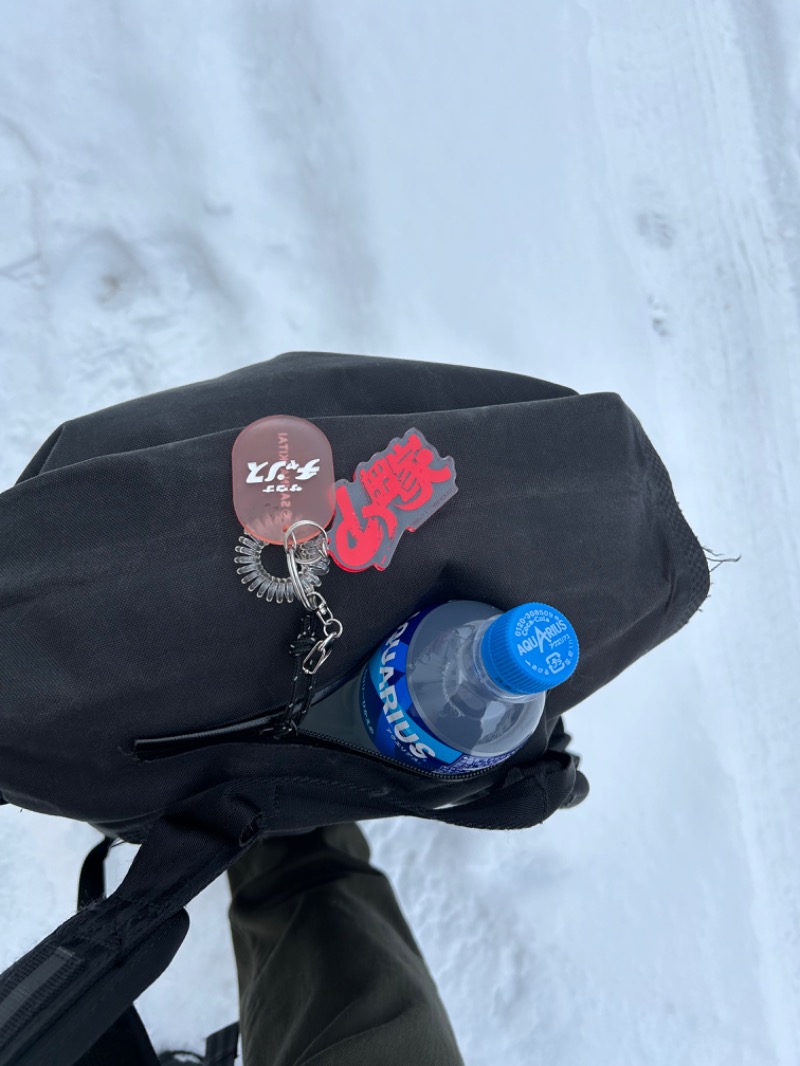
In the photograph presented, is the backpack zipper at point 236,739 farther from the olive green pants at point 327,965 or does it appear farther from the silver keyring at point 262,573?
the olive green pants at point 327,965

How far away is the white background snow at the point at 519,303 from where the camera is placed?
119 centimetres

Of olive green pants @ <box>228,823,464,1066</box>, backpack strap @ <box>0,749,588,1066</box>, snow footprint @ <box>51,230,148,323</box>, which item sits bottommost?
olive green pants @ <box>228,823,464,1066</box>

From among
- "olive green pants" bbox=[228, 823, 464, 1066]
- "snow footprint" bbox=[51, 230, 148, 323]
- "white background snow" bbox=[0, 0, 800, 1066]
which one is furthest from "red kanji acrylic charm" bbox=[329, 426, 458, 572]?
"snow footprint" bbox=[51, 230, 148, 323]

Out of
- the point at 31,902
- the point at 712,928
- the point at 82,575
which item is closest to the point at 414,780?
the point at 82,575

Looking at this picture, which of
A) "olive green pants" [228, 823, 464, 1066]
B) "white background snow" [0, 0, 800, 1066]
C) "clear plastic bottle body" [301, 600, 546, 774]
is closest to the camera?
"clear plastic bottle body" [301, 600, 546, 774]

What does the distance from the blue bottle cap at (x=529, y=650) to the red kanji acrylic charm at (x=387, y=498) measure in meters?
0.15

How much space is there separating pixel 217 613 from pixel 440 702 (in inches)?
7.8

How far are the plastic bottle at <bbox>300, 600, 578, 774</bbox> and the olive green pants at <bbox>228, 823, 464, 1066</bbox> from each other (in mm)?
311

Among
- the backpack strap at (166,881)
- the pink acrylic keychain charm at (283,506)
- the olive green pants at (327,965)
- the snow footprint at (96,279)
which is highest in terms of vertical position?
the snow footprint at (96,279)

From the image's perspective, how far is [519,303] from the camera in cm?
136

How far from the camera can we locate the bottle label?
0.65 m

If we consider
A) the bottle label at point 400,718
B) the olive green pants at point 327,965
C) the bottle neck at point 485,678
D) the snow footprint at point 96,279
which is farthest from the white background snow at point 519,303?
the bottle neck at point 485,678

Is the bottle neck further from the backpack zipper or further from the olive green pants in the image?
the olive green pants

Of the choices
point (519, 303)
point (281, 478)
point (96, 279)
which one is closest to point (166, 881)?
point (281, 478)
